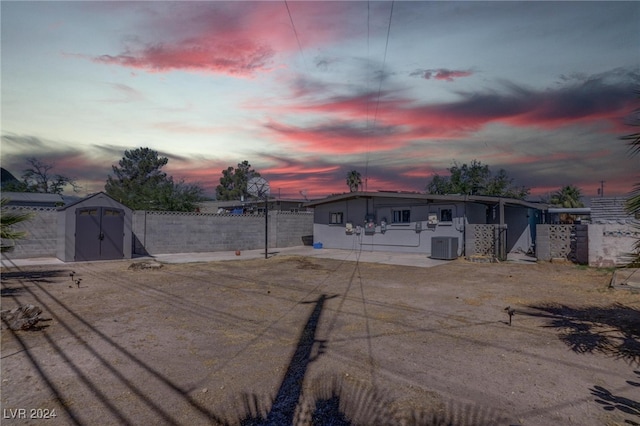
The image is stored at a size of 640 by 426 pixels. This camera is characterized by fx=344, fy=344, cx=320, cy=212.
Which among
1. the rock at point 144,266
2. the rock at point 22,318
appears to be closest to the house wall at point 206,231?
the rock at point 144,266

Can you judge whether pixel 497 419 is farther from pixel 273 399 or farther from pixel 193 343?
pixel 193 343

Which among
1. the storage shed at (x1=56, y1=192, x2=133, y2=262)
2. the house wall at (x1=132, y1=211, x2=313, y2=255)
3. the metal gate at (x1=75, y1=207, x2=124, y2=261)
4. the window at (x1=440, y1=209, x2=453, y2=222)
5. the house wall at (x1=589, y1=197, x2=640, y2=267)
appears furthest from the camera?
the window at (x1=440, y1=209, x2=453, y2=222)

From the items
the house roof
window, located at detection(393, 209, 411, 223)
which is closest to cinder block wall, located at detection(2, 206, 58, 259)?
the house roof

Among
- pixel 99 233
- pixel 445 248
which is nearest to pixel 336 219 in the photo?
pixel 445 248

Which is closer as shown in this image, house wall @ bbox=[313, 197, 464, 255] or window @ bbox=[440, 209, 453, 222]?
window @ bbox=[440, 209, 453, 222]

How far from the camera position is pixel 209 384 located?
4254 millimetres

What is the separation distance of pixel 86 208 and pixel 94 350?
1368 centimetres

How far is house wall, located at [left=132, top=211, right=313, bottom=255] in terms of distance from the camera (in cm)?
1956

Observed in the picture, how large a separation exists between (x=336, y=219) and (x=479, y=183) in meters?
26.9

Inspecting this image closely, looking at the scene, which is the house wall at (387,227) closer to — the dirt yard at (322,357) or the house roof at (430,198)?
the house roof at (430,198)

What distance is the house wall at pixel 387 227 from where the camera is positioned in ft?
65.4

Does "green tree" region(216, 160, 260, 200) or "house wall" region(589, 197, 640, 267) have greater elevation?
"green tree" region(216, 160, 260, 200)

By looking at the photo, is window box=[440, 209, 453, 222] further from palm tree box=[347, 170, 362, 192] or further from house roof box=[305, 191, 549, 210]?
palm tree box=[347, 170, 362, 192]

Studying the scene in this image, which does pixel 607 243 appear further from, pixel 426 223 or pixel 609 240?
pixel 426 223
